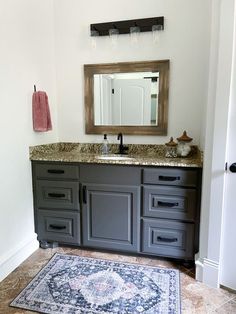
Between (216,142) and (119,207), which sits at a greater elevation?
(216,142)

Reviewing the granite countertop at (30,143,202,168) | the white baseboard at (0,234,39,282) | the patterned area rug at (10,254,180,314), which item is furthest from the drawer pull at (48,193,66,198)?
the patterned area rug at (10,254,180,314)

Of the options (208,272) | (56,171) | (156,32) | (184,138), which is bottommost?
(208,272)

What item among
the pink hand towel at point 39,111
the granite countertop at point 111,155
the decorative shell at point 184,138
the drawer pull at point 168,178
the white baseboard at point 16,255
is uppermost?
the pink hand towel at point 39,111

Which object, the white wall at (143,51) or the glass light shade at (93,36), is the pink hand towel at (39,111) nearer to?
the white wall at (143,51)

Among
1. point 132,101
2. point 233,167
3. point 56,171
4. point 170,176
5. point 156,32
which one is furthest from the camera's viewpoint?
point 132,101

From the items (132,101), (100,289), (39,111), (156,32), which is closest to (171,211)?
(100,289)

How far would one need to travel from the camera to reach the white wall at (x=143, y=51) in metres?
2.38

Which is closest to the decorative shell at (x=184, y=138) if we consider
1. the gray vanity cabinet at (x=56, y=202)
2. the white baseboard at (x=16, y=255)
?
the gray vanity cabinet at (x=56, y=202)

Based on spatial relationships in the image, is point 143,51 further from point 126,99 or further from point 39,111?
point 39,111

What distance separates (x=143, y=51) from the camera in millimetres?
2535

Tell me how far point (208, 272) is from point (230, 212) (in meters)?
0.51

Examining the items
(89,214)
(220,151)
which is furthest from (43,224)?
(220,151)

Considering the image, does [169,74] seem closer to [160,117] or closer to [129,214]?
[160,117]

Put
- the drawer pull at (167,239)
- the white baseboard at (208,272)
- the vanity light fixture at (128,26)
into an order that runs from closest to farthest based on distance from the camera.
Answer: the white baseboard at (208,272)
the drawer pull at (167,239)
the vanity light fixture at (128,26)
